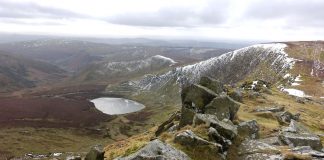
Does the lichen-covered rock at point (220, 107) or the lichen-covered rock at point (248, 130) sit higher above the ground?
the lichen-covered rock at point (220, 107)

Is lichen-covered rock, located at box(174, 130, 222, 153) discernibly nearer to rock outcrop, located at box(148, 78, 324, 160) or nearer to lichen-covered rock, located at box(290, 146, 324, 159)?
rock outcrop, located at box(148, 78, 324, 160)

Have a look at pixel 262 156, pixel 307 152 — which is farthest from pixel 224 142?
pixel 307 152

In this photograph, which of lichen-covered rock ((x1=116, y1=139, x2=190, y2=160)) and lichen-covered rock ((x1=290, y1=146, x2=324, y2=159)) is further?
lichen-covered rock ((x1=290, y1=146, x2=324, y2=159))

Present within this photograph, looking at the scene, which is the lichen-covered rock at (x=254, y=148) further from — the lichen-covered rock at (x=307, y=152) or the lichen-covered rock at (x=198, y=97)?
the lichen-covered rock at (x=198, y=97)

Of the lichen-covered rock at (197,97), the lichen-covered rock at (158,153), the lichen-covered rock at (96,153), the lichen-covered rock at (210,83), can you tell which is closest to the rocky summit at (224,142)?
the lichen-covered rock at (158,153)

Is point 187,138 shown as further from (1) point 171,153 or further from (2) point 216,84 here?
(2) point 216,84

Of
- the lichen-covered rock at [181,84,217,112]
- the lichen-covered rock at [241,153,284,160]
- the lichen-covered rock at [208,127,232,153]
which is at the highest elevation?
the lichen-covered rock at [181,84,217,112]

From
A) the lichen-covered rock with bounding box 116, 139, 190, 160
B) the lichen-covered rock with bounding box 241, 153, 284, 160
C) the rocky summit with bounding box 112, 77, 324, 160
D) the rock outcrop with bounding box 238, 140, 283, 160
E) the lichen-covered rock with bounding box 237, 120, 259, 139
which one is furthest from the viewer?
the lichen-covered rock with bounding box 237, 120, 259, 139

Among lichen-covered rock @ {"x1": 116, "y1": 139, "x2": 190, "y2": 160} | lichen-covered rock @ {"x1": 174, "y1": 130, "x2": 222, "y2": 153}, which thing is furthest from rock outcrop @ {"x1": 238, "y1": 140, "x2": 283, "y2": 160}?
lichen-covered rock @ {"x1": 116, "y1": 139, "x2": 190, "y2": 160}

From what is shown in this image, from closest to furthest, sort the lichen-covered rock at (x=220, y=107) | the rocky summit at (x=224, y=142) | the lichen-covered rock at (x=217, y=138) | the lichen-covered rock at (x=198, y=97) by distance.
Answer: the rocky summit at (x=224, y=142), the lichen-covered rock at (x=217, y=138), the lichen-covered rock at (x=220, y=107), the lichen-covered rock at (x=198, y=97)
